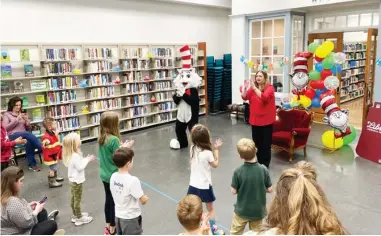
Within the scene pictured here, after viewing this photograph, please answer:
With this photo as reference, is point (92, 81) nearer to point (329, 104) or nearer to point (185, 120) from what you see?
point (185, 120)

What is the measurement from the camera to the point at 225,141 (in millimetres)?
6617

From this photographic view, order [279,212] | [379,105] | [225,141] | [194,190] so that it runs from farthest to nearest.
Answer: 1. [225,141]
2. [379,105]
3. [194,190]
4. [279,212]

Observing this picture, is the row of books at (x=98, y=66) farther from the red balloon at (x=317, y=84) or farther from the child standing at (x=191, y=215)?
the child standing at (x=191, y=215)

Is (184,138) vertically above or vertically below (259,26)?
below

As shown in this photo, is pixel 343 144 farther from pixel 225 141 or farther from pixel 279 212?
pixel 279 212

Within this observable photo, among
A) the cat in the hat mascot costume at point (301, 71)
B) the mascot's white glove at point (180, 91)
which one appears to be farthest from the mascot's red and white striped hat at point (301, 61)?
the mascot's white glove at point (180, 91)

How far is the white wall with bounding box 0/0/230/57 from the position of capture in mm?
6137

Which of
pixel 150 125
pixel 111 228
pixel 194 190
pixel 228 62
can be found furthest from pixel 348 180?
pixel 228 62

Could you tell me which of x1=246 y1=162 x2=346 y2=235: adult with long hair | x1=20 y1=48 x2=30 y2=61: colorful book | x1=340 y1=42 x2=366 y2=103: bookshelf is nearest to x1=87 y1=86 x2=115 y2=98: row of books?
x1=20 y1=48 x2=30 y2=61: colorful book

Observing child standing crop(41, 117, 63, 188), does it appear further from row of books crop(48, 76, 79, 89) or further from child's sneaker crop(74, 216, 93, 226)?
row of books crop(48, 76, 79, 89)

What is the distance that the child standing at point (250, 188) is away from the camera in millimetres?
2475

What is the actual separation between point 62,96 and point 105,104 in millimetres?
1016

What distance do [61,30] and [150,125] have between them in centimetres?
300

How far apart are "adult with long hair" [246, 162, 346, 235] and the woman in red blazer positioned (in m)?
2.89
